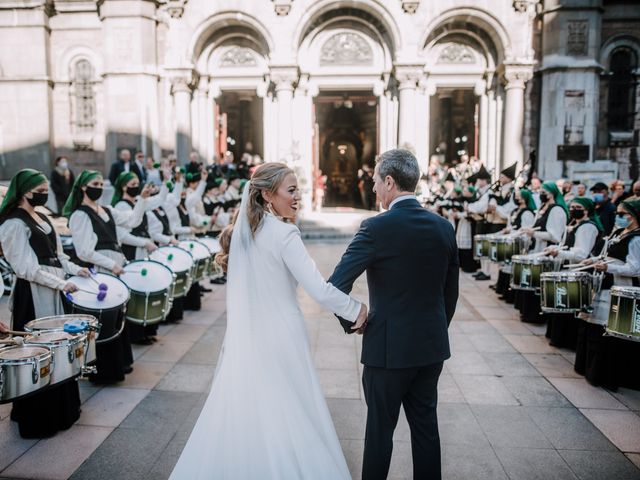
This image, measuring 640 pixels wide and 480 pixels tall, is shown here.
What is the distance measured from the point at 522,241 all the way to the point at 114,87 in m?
13.4

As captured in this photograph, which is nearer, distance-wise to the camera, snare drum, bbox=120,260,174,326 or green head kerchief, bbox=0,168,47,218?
green head kerchief, bbox=0,168,47,218

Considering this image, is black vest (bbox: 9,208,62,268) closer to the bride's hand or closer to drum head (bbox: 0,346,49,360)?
drum head (bbox: 0,346,49,360)

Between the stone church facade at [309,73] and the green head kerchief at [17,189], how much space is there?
1174 cm

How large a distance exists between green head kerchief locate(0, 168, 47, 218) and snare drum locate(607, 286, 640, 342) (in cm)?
521

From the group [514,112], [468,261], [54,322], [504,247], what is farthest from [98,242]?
[514,112]

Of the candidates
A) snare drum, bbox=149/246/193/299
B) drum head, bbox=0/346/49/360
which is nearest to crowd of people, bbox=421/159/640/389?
snare drum, bbox=149/246/193/299

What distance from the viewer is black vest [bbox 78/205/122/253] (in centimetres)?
529

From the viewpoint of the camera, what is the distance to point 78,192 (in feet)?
17.1

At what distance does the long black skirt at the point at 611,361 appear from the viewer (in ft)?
16.5

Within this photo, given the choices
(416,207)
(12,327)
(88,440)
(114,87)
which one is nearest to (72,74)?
(114,87)

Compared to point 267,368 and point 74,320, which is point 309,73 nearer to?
point 74,320

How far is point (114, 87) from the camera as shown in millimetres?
15883

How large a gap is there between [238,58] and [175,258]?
42.3 ft

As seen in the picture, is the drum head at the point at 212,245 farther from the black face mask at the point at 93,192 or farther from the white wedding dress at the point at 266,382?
the white wedding dress at the point at 266,382
